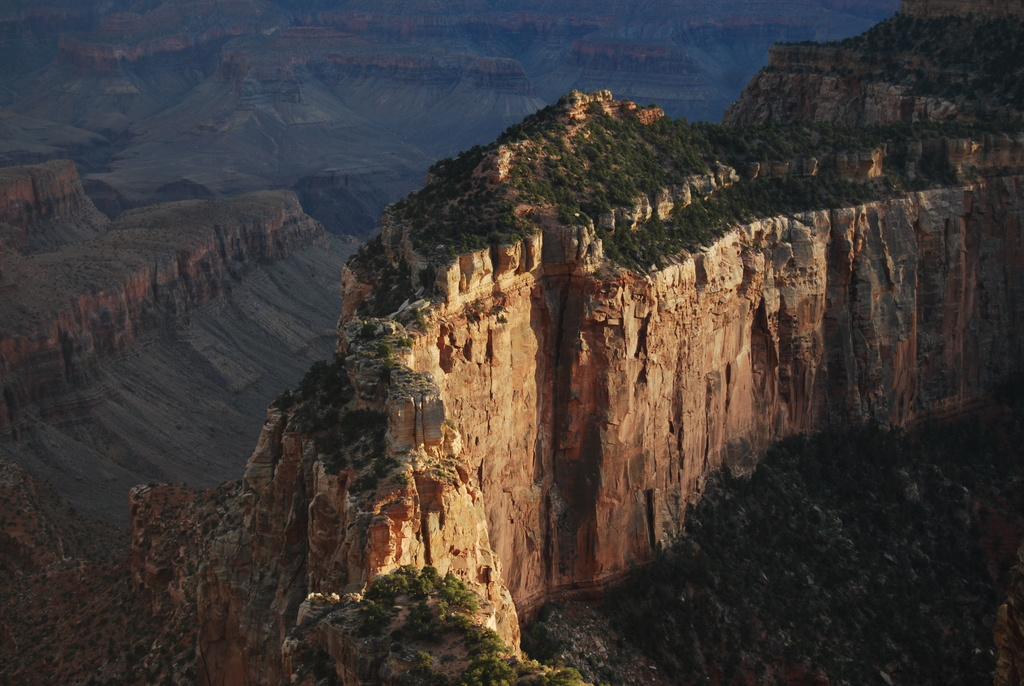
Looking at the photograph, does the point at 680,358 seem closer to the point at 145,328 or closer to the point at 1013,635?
the point at 1013,635

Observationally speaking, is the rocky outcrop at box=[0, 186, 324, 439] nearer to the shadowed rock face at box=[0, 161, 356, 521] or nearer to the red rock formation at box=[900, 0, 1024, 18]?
the shadowed rock face at box=[0, 161, 356, 521]

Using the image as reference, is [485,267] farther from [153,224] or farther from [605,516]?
[153,224]

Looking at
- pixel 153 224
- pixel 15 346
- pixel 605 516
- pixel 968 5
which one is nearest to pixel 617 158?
pixel 605 516

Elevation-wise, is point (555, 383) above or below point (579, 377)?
below

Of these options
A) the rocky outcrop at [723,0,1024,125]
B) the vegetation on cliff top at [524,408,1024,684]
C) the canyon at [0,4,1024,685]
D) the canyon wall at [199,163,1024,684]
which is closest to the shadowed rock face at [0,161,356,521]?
the canyon at [0,4,1024,685]

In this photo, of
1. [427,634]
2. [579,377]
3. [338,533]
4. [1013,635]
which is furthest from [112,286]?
[1013,635]
